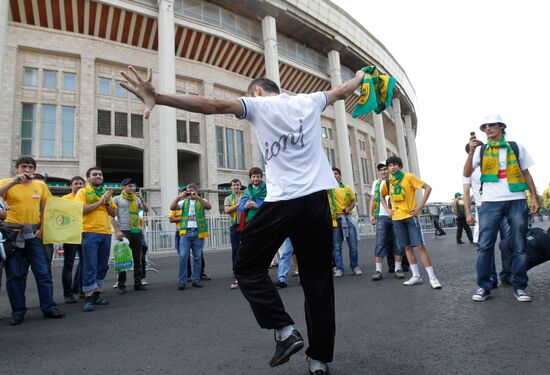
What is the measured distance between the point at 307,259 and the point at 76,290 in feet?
18.0

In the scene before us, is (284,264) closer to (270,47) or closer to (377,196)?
(377,196)

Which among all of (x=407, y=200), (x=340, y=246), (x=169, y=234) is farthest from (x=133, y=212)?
(x=169, y=234)

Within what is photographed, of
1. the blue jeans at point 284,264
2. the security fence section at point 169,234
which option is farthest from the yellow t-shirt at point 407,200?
the security fence section at point 169,234

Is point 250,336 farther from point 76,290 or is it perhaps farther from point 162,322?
point 76,290

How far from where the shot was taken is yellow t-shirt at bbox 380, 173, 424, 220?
4980mm

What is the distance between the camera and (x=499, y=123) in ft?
12.8

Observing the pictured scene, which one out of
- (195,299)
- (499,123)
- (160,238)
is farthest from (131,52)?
(499,123)

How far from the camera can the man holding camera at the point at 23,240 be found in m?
4.01

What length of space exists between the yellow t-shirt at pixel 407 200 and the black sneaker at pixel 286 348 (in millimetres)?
3438

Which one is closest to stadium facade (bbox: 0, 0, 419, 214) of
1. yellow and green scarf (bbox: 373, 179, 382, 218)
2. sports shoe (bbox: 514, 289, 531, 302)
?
yellow and green scarf (bbox: 373, 179, 382, 218)

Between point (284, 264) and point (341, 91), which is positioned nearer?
point (341, 91)

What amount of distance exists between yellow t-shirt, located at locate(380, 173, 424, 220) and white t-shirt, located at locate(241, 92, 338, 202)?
3087 millimetres

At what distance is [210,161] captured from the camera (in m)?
24.5

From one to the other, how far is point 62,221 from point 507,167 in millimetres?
5505
